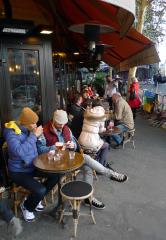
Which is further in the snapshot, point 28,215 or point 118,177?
point 118,177

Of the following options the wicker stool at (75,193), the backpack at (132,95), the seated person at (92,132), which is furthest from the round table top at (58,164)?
the backpack at (132,95)

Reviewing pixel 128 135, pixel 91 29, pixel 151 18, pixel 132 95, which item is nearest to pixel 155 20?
pixel 151 18

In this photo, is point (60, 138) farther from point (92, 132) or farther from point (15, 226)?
point (15, 226)

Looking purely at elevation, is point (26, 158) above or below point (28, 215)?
above

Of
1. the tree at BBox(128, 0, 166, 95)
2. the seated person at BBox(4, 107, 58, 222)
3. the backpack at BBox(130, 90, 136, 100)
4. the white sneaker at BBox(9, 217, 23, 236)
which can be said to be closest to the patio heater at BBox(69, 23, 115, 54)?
the seated person at BBox(4, 107, 58, 222)

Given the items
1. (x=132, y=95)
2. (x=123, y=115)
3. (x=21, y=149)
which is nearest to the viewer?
(x=21, y=149)

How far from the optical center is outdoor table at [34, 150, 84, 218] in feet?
11.7

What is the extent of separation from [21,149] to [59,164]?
576 millimetres

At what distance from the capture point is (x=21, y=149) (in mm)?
3713

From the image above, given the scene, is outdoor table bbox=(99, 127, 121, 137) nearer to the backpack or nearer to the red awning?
the red awning

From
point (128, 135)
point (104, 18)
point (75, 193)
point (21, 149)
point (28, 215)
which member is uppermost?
point (104, 18)

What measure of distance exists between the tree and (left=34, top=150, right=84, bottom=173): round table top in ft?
36.2

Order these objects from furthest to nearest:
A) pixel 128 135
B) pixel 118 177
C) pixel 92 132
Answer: pixel 128 135 → pixel 92 132 → pixel 118 177

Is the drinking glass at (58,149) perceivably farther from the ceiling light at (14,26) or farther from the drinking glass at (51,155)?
the ceiling light at (14,26)
